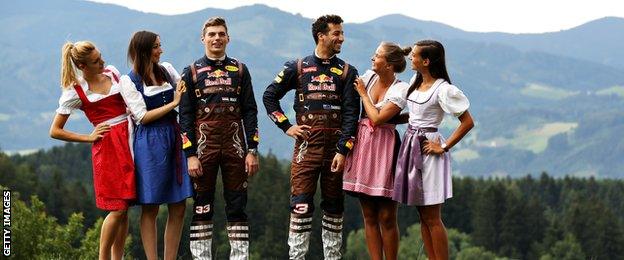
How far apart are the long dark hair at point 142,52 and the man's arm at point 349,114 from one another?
164 centimetres

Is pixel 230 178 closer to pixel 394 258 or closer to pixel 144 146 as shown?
pixel 144 146

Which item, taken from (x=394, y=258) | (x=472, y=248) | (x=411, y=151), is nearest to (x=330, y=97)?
(x=411, y=151)

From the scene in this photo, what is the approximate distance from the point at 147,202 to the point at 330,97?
5.99ft

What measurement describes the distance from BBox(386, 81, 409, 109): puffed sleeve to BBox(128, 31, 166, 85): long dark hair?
1.99 m

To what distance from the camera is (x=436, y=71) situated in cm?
862

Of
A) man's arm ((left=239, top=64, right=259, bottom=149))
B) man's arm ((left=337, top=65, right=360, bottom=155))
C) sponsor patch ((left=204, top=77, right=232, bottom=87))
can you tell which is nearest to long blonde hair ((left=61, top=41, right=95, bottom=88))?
sponsor patch ((left=204, top=77, right=232, bottom=87))

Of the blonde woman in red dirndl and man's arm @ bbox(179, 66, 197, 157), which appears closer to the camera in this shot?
the blonde woman in red dirndl

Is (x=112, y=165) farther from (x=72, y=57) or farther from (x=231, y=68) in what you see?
(x=231, y=68)

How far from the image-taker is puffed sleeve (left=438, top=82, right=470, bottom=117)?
27.5 ft

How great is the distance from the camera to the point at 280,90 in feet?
29.8

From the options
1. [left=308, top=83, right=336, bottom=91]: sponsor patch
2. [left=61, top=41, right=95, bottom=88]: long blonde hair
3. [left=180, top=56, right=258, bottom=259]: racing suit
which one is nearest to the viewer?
[left=61, top=41, right=95, bottom=88]: long blonde hair

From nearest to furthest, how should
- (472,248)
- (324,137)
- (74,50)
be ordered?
(74,50), (324,137), (472,248)

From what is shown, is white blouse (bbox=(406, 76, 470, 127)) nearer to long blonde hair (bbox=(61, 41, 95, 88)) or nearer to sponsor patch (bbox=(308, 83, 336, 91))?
sponsor patch (bbox=(308, 83, 336, 91))

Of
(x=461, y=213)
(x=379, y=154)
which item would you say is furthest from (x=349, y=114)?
(x=461, y=213)
